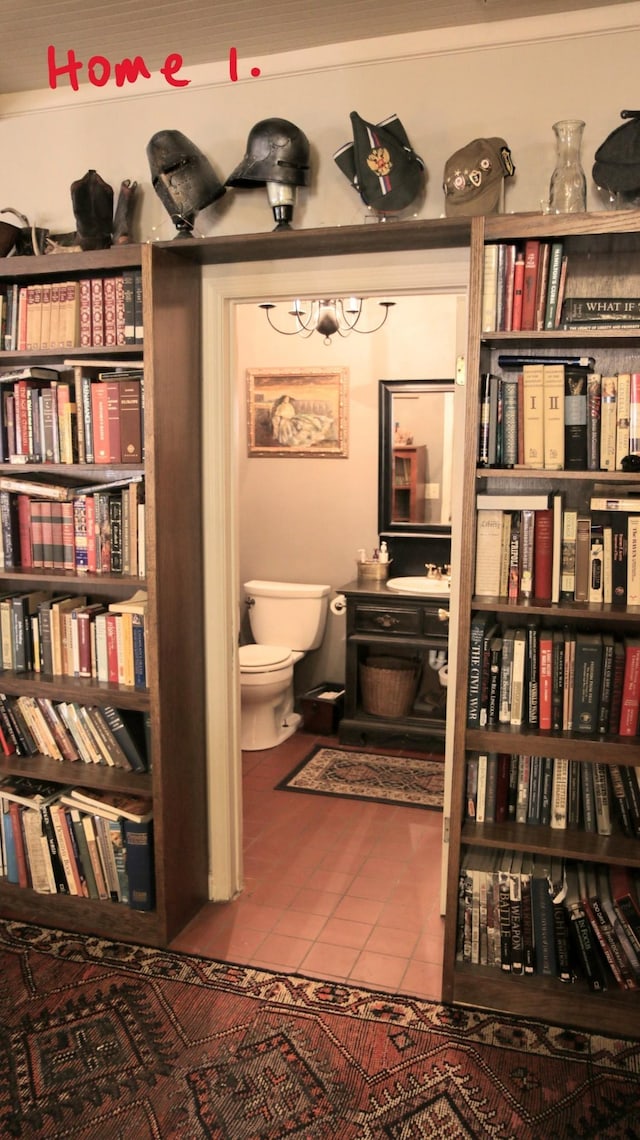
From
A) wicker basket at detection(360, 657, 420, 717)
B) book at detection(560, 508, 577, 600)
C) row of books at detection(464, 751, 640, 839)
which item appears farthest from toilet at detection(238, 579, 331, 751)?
Result: book at detection(560, 508, 577, 600)

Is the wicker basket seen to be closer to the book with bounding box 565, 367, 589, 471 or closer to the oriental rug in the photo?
the oriental rug

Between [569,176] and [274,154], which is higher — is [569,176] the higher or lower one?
the lower one

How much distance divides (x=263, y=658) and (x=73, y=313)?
7.17 ft

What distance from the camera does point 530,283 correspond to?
6.82ft

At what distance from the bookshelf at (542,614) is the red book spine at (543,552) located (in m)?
0.04

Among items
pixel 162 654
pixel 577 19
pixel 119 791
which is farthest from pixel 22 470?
pixel 577 19

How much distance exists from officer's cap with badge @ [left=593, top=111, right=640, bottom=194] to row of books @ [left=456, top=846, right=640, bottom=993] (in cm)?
184

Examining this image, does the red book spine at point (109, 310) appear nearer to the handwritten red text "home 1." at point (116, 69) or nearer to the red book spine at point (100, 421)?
the red book spine at point (100, 421)

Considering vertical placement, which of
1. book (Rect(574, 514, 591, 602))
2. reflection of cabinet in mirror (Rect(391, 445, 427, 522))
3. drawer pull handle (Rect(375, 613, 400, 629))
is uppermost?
reflection of cabinet in mirror (Rect(391, 445, 427, 522))

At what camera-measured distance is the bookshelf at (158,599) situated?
2377 mm

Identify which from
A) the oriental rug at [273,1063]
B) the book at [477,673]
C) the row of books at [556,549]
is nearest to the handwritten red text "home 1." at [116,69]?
the row of books at [556,549]

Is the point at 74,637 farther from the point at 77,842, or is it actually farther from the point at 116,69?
the point at 116,69

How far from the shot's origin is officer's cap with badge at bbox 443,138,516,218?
2158mm

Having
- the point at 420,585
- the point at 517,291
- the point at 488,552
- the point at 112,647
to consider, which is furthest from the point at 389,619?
the point at 517,291
